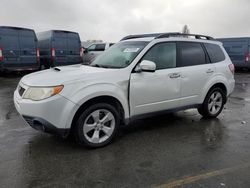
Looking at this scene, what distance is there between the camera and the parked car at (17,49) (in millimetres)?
11398

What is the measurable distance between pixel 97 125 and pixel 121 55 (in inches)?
57.7

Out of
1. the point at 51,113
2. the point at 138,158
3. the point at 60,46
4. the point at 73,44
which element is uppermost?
the point at 73,44

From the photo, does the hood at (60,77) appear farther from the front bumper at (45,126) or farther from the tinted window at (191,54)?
the tinted window at (191,54)

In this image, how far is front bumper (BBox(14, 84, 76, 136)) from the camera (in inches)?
133

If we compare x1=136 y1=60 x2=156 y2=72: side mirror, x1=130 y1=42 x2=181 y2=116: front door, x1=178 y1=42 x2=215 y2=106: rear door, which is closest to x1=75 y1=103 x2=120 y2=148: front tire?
x1=130 y1=42 x2=181 y2=116: front door

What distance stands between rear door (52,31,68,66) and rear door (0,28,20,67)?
191 cm

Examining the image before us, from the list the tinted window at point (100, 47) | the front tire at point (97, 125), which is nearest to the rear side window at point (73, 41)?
the tinted window at point (100, 47)

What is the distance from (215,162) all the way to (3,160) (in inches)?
117

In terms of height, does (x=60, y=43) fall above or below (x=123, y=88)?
above

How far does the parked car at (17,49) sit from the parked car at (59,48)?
88 cm

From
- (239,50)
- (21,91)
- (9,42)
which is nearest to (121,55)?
(21,91)

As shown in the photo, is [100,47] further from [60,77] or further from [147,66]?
[60,77]

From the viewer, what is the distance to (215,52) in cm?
546

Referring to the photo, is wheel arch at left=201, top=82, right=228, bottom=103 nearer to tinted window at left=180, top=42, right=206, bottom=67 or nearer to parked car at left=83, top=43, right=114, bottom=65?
tinted window at left=180, top=42, right=206, bottom=67
